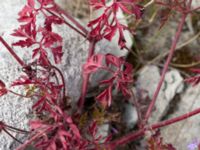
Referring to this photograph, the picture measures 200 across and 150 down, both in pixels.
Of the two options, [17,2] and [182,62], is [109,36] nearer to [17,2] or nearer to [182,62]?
[17,2]

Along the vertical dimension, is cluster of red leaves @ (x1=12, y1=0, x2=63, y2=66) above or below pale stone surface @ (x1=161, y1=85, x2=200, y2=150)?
above

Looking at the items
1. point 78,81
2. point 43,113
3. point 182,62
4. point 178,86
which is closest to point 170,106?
point 178,86

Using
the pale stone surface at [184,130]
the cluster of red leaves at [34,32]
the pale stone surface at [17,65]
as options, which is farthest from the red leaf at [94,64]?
the pale stone surface at [184,130]

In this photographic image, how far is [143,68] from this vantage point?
8.48 feet

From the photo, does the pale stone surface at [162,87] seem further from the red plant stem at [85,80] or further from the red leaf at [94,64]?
the red leaf at [94,64]

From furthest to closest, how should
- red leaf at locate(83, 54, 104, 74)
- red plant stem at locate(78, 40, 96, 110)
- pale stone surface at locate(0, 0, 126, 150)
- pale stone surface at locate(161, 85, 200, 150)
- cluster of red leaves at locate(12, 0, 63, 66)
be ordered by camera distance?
pale stone surface at locate(161, 85, 200, 150)
red plant stem at locate(78, 40, 96, 110)
pale stone surface at locate(0, 0, 126, 150)
cluster of red leaves at locate(12, 0, 63, 66)
red leaf at locate(83, 54, 104, 74)

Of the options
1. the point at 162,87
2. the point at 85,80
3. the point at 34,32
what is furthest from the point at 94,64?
the point at 162,87

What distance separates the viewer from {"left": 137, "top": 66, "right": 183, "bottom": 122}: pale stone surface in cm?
244

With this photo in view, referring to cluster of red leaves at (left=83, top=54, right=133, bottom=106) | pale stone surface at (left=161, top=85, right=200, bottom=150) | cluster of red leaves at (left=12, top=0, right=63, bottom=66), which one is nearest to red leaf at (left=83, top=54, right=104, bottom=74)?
cluster of red leaves at (left=83, top=54, right=133, bottom=106)

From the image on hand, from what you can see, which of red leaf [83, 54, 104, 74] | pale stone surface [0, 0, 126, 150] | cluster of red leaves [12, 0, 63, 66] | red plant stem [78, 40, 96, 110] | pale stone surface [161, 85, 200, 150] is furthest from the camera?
pale stone surface [161, 85, 200, 150]

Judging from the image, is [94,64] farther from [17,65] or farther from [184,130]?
[184,130]

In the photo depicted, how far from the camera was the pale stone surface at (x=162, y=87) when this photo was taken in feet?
8.00

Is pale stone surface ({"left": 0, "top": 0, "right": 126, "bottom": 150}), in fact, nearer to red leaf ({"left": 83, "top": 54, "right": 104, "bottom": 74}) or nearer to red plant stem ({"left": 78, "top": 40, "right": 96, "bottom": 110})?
red plant stem ({"left": 78, "top": 40, "right": 96, "bottom": 110})

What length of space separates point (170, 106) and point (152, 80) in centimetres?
18
